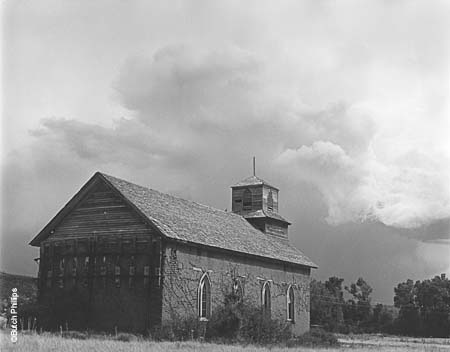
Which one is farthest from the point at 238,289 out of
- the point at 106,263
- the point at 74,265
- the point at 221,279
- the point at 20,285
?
the point at 20,285

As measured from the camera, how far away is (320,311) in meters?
72.6

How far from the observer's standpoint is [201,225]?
134 feet

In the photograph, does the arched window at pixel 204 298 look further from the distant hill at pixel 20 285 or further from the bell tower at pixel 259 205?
the bell tower at pixel 259 205

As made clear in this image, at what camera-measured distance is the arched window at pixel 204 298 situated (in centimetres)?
3738

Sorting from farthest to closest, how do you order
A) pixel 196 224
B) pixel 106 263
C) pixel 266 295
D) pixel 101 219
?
pixel 266 295
pixel 196 224
pixel 101 219
pixel 106 263

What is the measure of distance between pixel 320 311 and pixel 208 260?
37.3 metres

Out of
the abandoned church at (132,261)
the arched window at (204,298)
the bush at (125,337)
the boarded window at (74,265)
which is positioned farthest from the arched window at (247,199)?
the bush at (125,337)

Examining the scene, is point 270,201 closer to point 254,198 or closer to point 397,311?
point 254,198

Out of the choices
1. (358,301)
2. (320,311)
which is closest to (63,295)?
(320,311)

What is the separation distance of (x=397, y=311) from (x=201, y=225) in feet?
177

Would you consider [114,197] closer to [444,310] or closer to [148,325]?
[148,325]

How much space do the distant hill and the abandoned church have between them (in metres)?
3.68

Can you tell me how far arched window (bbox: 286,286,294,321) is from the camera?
156 ft

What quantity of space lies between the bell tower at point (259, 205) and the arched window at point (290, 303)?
5.84 metres
